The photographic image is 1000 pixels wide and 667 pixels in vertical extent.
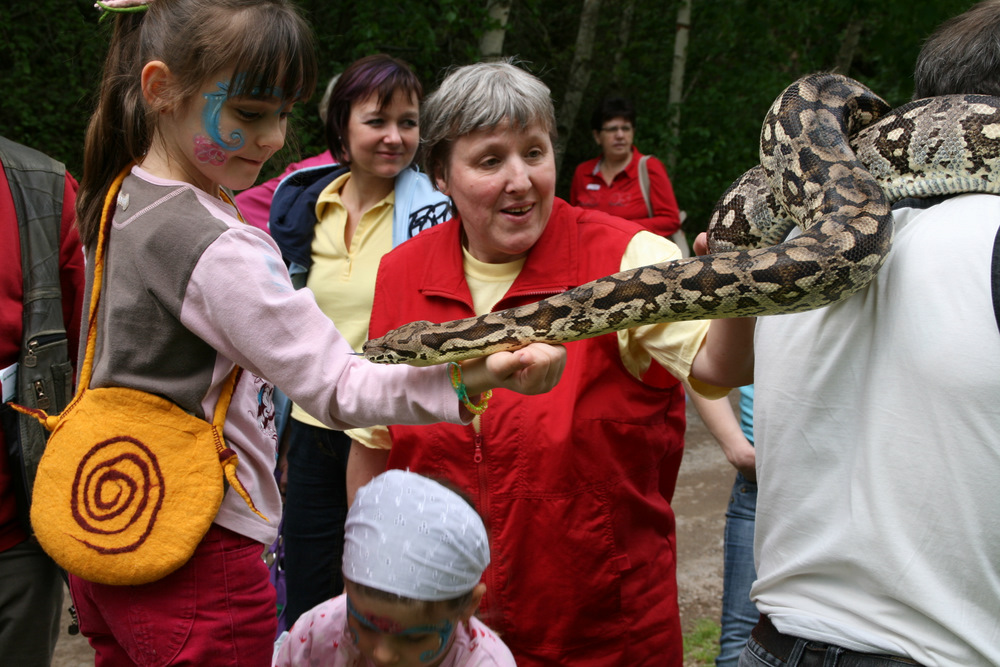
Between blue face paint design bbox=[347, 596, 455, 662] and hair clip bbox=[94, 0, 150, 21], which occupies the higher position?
hair clip bbox=[94, 0, 150, 21]

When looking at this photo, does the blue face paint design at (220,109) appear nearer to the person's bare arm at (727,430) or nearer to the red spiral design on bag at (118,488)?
the red spiral design on bag at (118,488)

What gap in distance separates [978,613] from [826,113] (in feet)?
5.63

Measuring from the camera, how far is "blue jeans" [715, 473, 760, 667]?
4270 mm

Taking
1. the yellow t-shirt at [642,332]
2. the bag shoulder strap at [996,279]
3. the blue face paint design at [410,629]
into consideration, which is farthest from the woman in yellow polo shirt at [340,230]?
the bag shoulder strap at [996,279]

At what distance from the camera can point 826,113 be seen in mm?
2850

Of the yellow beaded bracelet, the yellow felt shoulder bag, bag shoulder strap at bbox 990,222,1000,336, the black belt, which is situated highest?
bag shoulder strap at bbox 990,222,1000,336

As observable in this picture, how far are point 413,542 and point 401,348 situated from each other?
2.61 feet

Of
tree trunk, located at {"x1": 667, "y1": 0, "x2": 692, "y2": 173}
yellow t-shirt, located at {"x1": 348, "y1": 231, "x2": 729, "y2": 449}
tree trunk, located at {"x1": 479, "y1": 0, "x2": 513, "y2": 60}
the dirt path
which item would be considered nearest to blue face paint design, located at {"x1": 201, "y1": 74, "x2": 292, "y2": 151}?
yellow t-shirt, located at {"x1": 348, "y1": 231, "x2": 729, "y2": 449}

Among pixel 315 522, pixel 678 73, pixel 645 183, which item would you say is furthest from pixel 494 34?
pixel 315 522

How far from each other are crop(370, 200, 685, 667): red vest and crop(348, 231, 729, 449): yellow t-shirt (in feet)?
0.19

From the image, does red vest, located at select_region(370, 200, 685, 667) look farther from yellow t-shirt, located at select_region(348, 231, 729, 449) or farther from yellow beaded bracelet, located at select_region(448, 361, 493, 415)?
yellow beaded bracelet, located at select_region(448, 361, 493, 415)

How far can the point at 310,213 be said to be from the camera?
5121mm

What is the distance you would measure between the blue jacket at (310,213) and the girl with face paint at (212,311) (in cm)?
232

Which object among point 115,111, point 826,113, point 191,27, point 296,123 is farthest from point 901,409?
point 296,123
